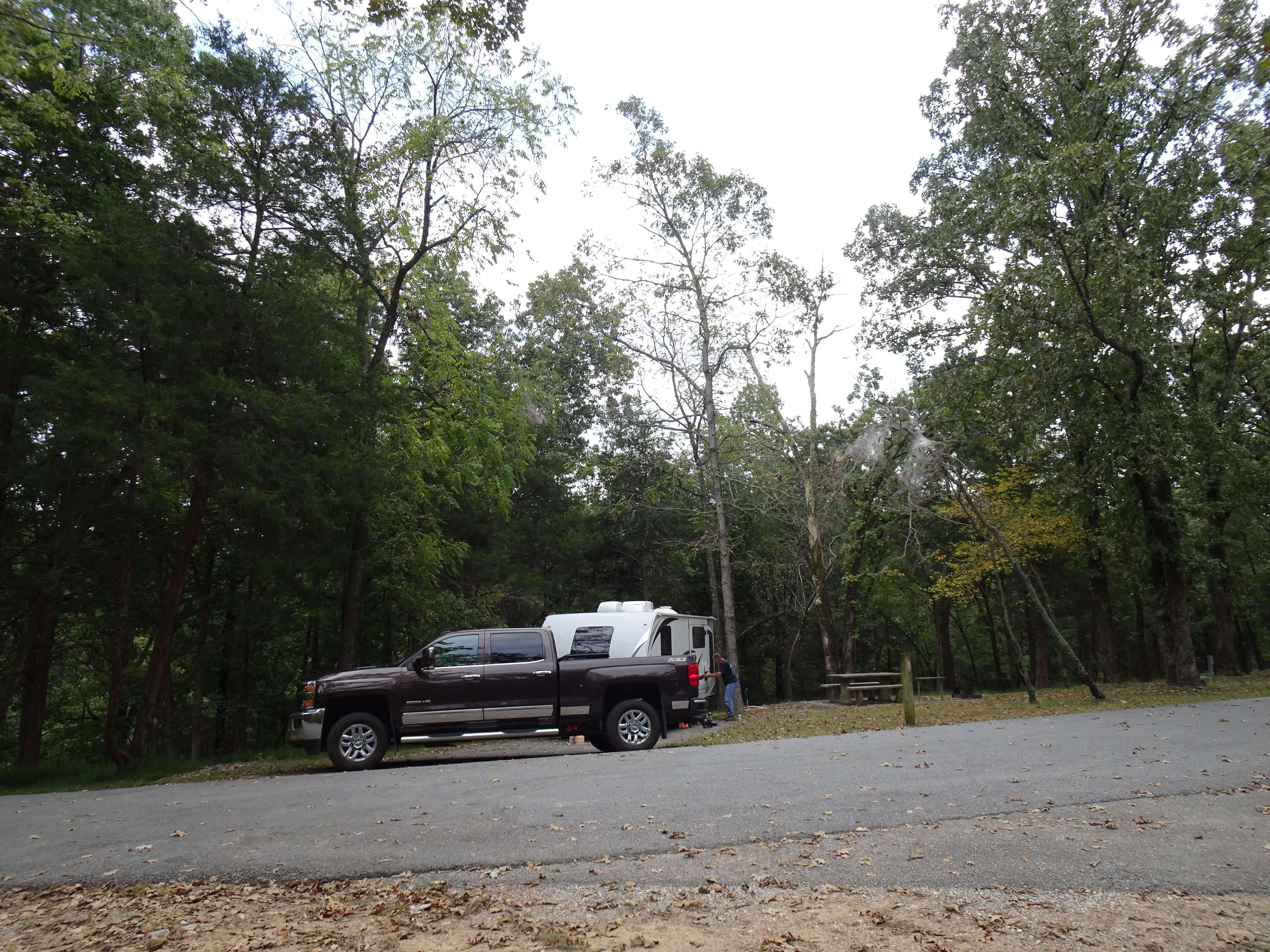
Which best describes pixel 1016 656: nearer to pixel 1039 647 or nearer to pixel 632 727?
pixel 632 727

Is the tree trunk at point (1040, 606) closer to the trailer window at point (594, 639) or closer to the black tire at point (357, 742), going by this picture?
the trailer window at point (594, 639)

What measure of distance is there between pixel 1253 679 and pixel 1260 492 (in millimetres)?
5316

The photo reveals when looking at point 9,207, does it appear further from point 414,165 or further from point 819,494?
point 819,494

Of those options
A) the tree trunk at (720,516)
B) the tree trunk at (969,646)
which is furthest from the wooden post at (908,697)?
the tree trunk at (969,646)

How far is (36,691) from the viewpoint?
16.5m

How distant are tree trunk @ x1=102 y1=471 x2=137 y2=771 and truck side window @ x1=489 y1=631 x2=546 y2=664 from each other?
5.88 metres

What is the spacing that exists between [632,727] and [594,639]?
4.94 m

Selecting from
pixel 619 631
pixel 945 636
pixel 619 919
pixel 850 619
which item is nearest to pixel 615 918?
pixel 619 919

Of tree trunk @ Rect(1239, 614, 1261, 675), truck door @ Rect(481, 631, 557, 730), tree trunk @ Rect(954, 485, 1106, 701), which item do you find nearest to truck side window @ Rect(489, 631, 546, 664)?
truck door @ Rect(481, 631, 557, 730)

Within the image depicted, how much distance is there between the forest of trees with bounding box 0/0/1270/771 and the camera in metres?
12.5

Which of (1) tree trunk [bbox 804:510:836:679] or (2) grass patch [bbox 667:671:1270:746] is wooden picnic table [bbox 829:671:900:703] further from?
(1) tree trunk [bbox 804:510:836:679]

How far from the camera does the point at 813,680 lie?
147 feet

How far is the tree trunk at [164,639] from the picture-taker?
12961 millimetres

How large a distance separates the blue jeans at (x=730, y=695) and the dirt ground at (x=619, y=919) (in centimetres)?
1346
